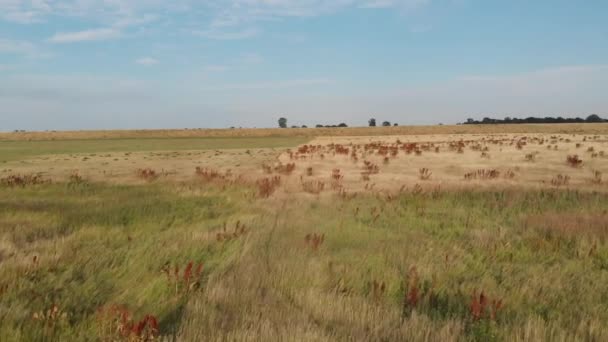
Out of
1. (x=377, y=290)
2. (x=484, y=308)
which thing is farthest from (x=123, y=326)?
(x=484, y=308)

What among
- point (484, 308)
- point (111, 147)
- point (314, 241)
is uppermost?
point (111, 147)

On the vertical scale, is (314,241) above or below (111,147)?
below

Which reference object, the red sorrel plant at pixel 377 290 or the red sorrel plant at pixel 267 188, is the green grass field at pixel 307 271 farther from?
the red sorrel plant at pixel 267 188

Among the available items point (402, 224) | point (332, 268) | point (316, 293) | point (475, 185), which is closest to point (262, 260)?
point (332, 268)

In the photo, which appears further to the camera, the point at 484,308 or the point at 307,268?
the point at 307,268

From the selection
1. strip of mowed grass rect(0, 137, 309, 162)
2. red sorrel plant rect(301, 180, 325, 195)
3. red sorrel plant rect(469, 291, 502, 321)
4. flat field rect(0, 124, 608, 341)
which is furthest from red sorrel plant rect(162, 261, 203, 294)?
strip of mowed grass rect(0, 137, 309, 162)

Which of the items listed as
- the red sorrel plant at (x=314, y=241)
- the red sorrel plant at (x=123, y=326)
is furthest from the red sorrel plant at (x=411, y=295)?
the red sorrel plant at (x=123, y=326)

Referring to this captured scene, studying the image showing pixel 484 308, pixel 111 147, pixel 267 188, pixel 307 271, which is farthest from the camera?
pixel 111 147

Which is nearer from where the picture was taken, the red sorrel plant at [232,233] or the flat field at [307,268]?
the flat field at [307,268]

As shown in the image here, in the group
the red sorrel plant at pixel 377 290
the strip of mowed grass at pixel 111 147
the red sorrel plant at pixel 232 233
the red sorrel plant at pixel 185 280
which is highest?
the strip of mowed grass at pixel 111 147

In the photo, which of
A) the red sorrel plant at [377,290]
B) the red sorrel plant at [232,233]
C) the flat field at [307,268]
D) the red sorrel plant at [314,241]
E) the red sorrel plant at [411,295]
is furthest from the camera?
the red sorrel plant at [232,233]

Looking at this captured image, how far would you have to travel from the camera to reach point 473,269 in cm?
526

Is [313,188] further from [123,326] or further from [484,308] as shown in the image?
[123,326]

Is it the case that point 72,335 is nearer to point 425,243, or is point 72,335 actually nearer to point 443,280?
point 443,280
